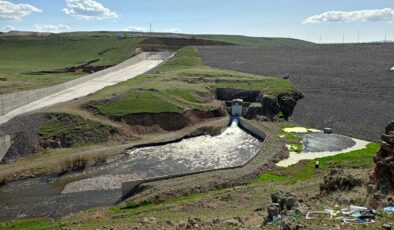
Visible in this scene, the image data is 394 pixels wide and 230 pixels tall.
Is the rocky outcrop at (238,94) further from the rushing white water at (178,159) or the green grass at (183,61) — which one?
the green grass at (183,61)

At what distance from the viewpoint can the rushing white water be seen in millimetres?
39944

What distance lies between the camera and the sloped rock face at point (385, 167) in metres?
21.9

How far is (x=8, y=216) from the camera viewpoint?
106 feet

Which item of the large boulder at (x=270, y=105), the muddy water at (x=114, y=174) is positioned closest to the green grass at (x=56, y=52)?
the large boulder at (x=270, y=105)

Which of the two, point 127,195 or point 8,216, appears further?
point 127,195

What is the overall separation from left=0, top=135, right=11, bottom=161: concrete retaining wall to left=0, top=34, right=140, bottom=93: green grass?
58.8 meters

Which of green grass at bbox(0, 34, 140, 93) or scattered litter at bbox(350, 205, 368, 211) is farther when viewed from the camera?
green grass at bbox(0, 34, 140, 93)

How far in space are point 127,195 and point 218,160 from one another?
13.1 m

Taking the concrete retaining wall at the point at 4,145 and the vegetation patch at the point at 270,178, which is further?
the concrete retaining wall at the point at 4,145

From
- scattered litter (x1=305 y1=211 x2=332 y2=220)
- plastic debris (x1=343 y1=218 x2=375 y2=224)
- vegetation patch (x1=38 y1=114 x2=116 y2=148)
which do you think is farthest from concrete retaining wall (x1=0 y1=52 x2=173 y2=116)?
plastic debris (x1=343 y1=218 x2=375 y2=224)

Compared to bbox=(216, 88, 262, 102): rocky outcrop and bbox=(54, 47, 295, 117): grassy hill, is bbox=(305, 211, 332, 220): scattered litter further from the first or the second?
bbox=(216, 88, 262, 102): rocky outcrop

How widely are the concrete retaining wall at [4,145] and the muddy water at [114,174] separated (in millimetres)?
6237

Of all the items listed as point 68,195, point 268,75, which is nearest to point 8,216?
point 68,195

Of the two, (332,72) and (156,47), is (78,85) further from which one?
(156,47)
